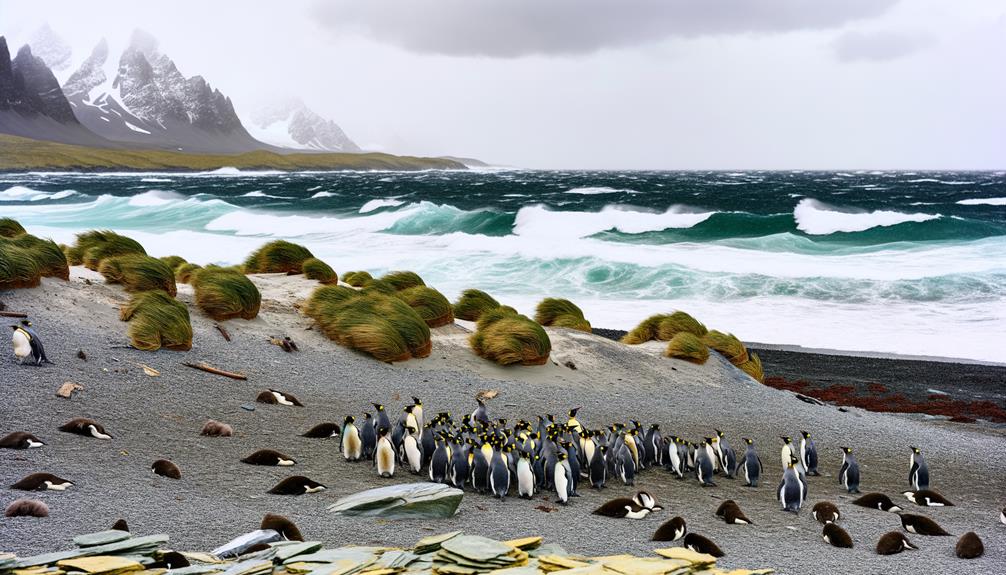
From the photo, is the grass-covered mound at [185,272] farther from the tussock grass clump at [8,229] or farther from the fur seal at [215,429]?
the fur seal at [215,429]

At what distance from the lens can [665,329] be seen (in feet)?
42.9

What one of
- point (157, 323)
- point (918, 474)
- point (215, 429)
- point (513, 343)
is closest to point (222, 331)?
point (157, 323)

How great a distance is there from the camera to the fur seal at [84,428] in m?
6.16

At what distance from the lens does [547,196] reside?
58.3 m

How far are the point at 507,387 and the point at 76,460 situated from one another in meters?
5.13

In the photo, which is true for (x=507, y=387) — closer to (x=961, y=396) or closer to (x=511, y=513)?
(x=511, y=513)

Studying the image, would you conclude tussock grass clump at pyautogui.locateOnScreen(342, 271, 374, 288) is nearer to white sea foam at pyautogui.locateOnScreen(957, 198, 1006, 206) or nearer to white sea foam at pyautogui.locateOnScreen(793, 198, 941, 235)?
white sea foam at pyautogui.locateOnScreen(793, 198, 941, 235)

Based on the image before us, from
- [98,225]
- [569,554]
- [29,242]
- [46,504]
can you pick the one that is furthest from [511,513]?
[98,225]

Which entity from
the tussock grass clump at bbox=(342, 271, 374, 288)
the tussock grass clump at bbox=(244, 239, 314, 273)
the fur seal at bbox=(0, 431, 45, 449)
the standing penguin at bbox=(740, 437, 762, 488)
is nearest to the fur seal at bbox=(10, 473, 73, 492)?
the fur seal at bbox=(0, 431, 45, 449)

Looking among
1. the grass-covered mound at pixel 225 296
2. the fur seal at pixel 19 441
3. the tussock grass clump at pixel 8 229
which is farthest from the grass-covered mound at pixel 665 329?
the tussock grass clump at pixel 8 229

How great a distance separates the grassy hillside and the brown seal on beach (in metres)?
97.8

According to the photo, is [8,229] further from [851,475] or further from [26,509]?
[851,475]

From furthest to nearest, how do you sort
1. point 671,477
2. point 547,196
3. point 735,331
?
point 547,196
point 735,331
point 671,477

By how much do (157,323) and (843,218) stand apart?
3943cm
